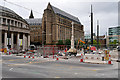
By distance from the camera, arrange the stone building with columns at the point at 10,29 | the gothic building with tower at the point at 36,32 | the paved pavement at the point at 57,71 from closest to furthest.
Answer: the paved pavement at the point at 57,71, the stone building with columns at the point at 10,29, the gothic building with tower at the point at 36,32

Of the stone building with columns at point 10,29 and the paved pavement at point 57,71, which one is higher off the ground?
the stone building with columns at point 10,29

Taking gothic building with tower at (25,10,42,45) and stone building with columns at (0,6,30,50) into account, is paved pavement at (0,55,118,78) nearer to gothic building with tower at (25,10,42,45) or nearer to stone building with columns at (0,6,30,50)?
stone building with columns at (0,6,30,50)

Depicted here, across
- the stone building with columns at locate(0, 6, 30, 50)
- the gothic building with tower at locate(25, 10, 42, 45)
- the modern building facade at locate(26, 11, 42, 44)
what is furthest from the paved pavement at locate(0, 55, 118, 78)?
the modern building facade at locate(26, 11, 42, 44)

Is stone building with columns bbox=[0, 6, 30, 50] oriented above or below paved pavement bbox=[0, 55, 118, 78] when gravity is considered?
above

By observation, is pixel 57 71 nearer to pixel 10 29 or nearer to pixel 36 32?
pixel 10 29

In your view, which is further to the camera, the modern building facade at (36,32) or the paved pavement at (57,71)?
the modern building facade at (36,32)

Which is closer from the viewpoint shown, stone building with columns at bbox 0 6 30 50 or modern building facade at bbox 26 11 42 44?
stone building with columns at bbox 0 6 30 50

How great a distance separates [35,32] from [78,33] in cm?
4383

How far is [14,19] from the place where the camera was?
85.0m

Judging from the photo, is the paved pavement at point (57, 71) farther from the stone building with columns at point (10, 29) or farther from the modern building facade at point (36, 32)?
the modern building facade at point (36, 32)

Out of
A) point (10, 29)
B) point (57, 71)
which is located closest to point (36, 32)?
point (10, 29)

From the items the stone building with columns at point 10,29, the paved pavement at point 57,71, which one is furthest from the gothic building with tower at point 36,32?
the paved pavement at point 57,71

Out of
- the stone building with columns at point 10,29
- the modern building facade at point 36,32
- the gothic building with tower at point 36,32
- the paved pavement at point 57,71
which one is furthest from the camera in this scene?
the modern building facade at point 36,32

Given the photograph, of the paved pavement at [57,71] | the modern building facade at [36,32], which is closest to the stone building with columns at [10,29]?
the modern building facade at [36,32]
